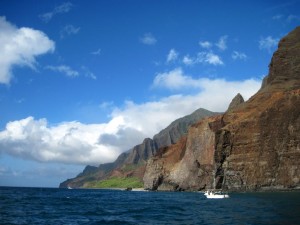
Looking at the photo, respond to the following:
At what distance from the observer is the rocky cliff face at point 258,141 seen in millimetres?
130938

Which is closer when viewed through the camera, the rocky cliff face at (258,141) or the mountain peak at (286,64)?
the rocky cliff face at (258,141)

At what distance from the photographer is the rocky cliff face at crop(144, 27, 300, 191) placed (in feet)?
430

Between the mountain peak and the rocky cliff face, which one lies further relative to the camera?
the mountain peak

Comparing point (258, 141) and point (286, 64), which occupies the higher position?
point (286, 64)

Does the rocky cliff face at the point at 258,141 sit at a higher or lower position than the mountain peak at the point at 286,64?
lower

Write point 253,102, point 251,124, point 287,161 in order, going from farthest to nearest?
point 253,102 < point 251,124 < point 287,161

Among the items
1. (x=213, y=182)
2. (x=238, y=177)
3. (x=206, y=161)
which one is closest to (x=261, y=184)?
(x=238, y=177)

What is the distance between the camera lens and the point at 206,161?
16162cm

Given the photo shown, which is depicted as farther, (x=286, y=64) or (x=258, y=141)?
(x=286, y=64)

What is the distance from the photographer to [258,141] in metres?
137

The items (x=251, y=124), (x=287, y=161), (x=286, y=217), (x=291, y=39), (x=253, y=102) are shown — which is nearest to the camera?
(x=286, y=217)

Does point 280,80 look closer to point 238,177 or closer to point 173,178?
point 238,177

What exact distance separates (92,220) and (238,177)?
96.2m

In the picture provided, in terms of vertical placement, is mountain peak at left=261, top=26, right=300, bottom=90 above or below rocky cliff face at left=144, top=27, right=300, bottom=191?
above
